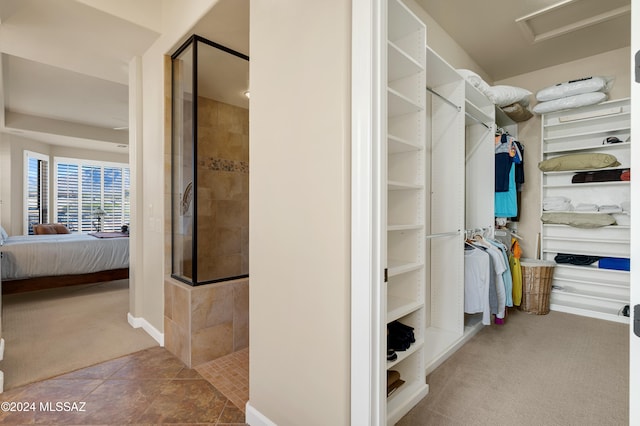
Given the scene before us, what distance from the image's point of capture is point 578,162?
3.50 metres

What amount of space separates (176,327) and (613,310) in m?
4.39

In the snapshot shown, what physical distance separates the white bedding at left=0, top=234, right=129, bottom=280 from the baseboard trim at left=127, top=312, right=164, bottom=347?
1.70m

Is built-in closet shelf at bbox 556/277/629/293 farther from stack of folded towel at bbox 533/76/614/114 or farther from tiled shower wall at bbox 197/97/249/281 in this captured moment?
tiled shower wall at bbox 197/97/249/281

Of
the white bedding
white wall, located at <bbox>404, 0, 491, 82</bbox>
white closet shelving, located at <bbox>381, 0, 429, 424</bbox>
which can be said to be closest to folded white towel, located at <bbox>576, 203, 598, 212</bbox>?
white wall, located at <bbox>404, 0, 491, 82</bbox>

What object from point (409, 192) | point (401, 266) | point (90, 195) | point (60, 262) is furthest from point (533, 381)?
point (90, 195)

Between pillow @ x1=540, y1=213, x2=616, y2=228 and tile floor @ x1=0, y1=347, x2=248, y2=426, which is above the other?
pillow @ x1=540, y1=213, x2=616, y2=228

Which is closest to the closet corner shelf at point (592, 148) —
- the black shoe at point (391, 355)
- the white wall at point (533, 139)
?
the white wall at point (533, 139)

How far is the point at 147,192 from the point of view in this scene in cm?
312

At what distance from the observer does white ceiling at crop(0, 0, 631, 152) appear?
2465 millimetres

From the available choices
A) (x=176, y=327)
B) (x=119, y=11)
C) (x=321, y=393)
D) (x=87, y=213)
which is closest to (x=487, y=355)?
(x=321, y=393)

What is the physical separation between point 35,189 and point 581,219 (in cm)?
938

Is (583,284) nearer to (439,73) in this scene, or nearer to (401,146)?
(439,73)

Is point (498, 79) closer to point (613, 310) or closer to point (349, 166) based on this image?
point (613, 310)

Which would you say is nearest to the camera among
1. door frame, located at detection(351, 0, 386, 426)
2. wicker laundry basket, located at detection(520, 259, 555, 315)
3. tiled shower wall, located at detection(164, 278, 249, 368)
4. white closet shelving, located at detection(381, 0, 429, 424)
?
door frame, located at detection(351, 0, 386, 426)
